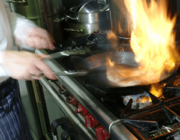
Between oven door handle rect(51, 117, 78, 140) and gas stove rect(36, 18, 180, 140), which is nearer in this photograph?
gas stove rect(36, 18, 180, 140)

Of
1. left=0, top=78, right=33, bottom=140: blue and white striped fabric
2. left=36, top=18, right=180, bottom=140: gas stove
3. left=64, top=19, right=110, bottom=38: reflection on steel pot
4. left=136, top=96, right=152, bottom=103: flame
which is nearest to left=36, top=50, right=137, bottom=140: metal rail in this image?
left=36, top=18, right=180, bottom=140: gas stove

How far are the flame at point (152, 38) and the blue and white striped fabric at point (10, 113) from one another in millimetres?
469

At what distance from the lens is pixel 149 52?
0.86 meters

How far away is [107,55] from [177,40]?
1.17 feet

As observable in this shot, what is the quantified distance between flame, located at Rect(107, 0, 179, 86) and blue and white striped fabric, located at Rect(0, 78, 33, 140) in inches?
18.5

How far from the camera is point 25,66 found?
641mm

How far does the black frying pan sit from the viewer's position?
70 cm

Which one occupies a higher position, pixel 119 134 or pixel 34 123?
pixel 119 134

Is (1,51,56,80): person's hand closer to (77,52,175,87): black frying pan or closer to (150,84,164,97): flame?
(77,52,175,87): black frying pan

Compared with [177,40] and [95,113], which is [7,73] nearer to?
[95,113]

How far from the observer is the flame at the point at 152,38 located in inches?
30.4

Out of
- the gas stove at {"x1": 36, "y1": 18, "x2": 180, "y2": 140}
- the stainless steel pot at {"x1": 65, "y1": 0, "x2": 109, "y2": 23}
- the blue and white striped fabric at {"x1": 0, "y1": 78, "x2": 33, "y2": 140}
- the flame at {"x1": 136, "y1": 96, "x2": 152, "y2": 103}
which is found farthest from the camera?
the stainless steel pot at {"x1": 65, "y1": 0, "x2": 109, "y2": 23}

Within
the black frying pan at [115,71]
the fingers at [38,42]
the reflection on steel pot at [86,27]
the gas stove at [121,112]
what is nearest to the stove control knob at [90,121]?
the gas stove at [121,112]

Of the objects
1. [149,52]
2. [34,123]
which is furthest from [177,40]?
[34,123]
